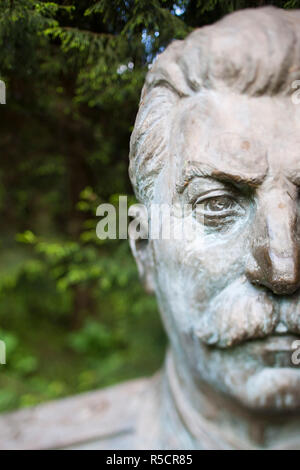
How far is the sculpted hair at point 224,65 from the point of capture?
1.13 meters

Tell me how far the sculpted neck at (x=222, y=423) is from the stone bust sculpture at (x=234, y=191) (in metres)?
0.03

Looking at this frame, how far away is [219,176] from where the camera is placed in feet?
3.77

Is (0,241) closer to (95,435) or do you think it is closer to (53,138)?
(53,138)

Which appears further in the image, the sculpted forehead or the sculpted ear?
the sculpted ear

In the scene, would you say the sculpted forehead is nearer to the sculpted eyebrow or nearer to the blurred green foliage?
the sculpted eyebrow

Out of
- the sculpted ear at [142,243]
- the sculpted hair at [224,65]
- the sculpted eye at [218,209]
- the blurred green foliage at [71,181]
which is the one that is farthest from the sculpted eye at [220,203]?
the blurred green foliage at [71,181]

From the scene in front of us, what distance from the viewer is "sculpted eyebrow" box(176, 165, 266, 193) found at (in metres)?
1.13

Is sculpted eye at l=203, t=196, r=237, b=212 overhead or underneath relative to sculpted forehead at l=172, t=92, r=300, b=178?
underneath

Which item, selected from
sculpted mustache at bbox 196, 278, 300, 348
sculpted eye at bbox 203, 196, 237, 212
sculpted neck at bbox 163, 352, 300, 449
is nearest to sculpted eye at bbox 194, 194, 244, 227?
sculpted eye at bbox 203, 196, 237, 212

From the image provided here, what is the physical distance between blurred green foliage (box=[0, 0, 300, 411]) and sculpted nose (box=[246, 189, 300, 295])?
0.65m

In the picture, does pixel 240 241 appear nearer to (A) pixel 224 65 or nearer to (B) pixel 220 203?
(B) pixel 220 203

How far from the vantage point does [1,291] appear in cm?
270

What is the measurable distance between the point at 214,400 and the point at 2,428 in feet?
3.20

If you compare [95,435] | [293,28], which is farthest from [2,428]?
[293,28]
